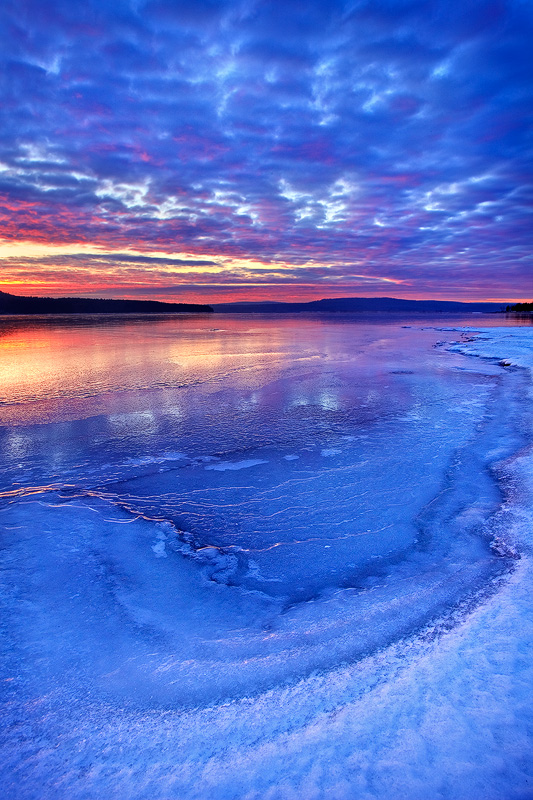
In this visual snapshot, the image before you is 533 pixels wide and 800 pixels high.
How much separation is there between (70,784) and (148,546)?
1.87 meters

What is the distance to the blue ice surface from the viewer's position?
1.77 meters

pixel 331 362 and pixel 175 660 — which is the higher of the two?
pixel 331 362

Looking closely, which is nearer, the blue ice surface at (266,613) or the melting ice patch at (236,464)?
the blue ice surface at (266,613)

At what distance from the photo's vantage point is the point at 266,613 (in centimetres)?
275

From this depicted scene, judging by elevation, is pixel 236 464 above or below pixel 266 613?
above

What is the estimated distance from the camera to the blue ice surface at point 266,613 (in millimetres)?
1768

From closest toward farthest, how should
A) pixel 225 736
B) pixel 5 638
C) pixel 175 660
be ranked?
pixel 225 736, pixel 175 660, pixel 5 638

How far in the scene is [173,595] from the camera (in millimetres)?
2943

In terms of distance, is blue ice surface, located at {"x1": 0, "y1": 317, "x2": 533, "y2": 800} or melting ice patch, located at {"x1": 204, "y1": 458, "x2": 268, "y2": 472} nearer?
blue ice surface, located at {"x1": 0, "y1": 317, "x2": 533, "y2": 800}

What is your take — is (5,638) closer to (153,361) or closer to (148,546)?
(148,546)

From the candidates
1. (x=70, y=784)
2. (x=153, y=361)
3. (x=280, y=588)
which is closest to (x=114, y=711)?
(x=70, y=784)

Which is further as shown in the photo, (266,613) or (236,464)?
(236,464)

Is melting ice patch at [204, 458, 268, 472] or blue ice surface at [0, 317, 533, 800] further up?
melting ice patch at [204, 458, 268, 472]

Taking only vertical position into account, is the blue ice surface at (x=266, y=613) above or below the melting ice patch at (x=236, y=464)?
below
